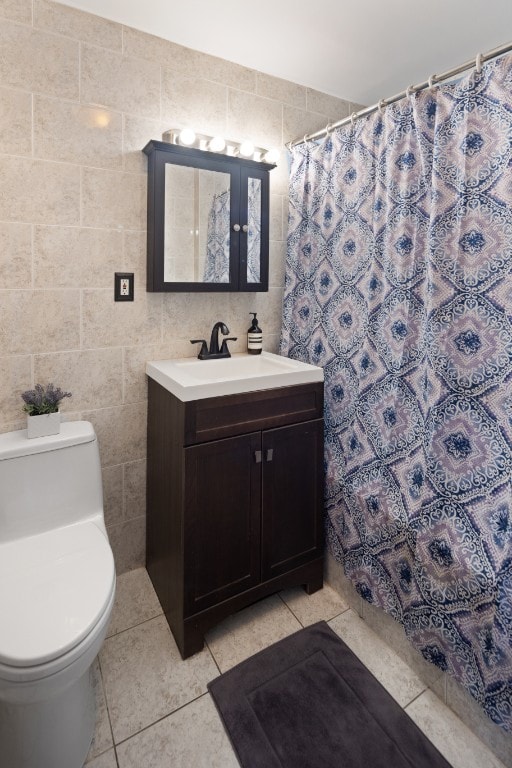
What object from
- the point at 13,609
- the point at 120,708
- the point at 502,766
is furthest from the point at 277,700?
the point at 13,609

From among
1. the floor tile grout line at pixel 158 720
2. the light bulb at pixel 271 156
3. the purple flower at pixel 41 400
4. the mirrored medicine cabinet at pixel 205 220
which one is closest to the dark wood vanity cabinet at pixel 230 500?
the floor tile grout line at pixel 158 720

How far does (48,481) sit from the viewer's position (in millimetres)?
1474

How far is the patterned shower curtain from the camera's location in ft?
3.92

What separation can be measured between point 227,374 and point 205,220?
2.36 ft

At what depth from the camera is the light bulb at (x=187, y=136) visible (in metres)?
1.71

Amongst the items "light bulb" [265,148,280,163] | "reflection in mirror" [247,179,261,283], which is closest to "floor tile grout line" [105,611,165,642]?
"reflection in mirror" [247,179,261,283]

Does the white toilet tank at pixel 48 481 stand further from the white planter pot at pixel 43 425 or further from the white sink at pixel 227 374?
the white sink at pixel 227 374

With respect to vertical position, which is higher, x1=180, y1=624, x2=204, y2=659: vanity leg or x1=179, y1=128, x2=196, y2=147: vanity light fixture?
x1=179, y1=128, x2=196, y2=147: vanity light fixture

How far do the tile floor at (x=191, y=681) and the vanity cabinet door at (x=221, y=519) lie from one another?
21cm

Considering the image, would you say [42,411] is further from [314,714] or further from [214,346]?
[314,714]

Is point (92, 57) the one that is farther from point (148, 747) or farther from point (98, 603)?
point (148, 747)

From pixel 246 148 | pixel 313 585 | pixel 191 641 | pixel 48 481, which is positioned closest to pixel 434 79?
pixel 246 148

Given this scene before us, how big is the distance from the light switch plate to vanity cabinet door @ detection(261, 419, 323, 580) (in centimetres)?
85

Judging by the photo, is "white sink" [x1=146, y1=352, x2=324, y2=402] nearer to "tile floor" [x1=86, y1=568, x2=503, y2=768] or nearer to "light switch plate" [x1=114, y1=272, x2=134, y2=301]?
"light switch plate" [x1=114, y1=272, x2=134, y2=301]
